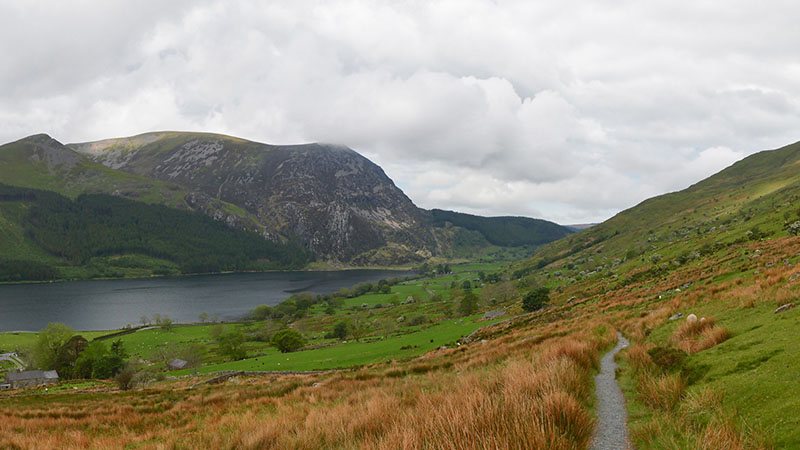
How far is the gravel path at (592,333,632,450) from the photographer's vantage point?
233 inches

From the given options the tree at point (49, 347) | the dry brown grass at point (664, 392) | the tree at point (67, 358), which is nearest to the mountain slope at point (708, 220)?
the dry brown grass at point (664, 392)

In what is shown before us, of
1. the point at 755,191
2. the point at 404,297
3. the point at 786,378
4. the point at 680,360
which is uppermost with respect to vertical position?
the point at 755,191

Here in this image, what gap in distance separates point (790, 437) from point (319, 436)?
675cm

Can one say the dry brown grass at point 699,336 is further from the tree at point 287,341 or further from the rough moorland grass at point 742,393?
the tree at point 287,341

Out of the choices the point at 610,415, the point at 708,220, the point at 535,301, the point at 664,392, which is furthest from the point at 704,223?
the point at 610,415

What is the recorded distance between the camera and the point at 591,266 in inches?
4658

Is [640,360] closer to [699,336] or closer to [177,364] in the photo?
[699,336]

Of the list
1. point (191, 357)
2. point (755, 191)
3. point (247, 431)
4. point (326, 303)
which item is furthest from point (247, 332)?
point (755, 191)

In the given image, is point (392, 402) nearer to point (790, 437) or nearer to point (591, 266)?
point (790, 437)

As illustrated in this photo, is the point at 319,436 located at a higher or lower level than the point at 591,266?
higher

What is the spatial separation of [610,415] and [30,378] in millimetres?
101349

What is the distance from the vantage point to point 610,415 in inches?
288

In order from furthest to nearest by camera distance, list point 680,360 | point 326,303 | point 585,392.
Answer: point 326,303 → point 680,360 → point 585,392

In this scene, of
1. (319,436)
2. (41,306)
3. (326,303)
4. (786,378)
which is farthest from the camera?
(326,303)
